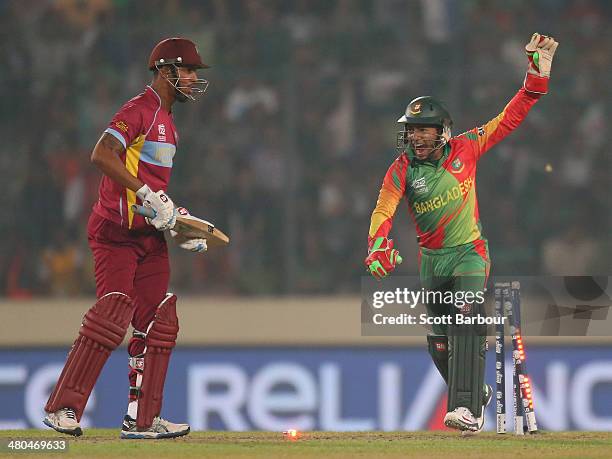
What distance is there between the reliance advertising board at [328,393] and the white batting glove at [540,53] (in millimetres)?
4245

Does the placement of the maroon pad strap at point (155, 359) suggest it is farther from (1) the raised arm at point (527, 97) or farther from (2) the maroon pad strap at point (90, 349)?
(1) the raised arm at point (527, 97)

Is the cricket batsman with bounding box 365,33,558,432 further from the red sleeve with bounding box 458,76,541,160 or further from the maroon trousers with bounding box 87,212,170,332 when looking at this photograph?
the maroon trousers with bounding box 87,212,170,332

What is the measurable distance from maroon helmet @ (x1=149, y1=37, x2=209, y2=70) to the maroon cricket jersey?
0.64ft

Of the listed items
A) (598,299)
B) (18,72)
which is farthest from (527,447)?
(18,72)

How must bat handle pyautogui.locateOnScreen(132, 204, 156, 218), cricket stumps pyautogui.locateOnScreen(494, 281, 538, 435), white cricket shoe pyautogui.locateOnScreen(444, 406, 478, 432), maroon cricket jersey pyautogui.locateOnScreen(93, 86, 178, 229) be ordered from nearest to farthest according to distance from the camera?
bat handle pyautogui.locateOnScreen(132, 204, 156, 218) < maroon cricket jersey pyautogui.locateOnScreen(93, 86, 178, 229) < white cricket shoe pyautogui.locateOnScreen(444, 406, 478, 432) < cricket stumps pyautogui.locateOnScreen(494, 281, 538, 435)

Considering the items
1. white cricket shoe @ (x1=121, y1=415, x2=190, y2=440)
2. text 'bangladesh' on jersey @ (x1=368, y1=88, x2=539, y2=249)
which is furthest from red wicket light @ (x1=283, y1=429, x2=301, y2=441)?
text 'bangladesh' on jersey @ (x1=368, y1=88, x2=539, y2=249)

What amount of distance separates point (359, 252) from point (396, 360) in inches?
37.7

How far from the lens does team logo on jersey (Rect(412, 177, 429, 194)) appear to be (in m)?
7.41

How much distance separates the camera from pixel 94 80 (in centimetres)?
1214

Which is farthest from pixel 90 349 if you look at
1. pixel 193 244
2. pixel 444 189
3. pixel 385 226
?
pixel 444 189

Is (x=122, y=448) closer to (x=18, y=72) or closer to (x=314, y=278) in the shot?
(x=314, y=278)

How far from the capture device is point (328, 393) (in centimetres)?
1135

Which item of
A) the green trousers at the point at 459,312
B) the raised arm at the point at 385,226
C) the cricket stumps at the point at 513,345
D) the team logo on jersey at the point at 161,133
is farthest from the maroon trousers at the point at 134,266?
the cricket stumps at the point at 513,345

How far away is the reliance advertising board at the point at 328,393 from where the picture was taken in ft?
37.1
